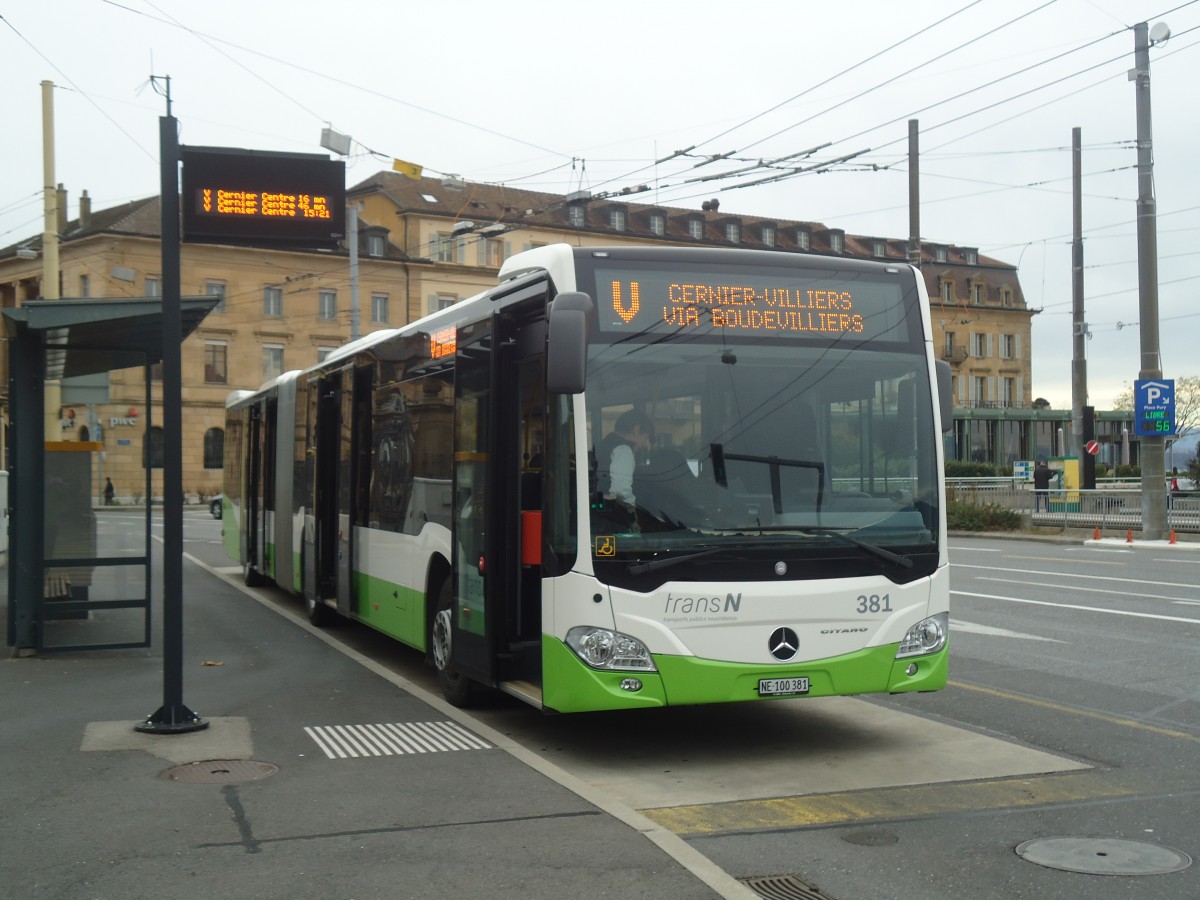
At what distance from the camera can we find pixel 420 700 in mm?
10234

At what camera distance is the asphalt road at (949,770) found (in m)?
5.83

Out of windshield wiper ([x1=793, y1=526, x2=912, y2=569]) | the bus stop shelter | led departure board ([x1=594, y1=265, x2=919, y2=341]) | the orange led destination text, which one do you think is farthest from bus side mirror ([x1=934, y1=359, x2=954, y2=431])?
the bus stop shelter

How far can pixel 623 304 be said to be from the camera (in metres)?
8.03

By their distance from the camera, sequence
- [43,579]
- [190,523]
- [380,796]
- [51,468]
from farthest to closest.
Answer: [190,523] < [51,468] < [43,579] < [380,796]

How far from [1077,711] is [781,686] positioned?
277cm

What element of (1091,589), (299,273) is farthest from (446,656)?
(299,273)

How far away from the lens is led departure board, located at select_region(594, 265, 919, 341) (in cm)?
805

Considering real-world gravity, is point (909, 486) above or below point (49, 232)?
below

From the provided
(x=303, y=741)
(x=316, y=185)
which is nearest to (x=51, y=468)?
(x=316, y=185)

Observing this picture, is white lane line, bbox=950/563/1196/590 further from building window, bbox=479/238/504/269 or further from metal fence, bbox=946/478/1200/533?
building window, bbox=479/238/504/269

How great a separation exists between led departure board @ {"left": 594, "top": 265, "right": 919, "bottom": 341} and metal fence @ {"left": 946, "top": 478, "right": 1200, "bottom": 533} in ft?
80.9

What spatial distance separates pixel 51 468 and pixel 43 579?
A: 1.69 meters

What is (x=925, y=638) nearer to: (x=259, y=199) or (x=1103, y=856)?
(x=1103, y=856)

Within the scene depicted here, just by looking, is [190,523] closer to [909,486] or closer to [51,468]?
[51,468]
